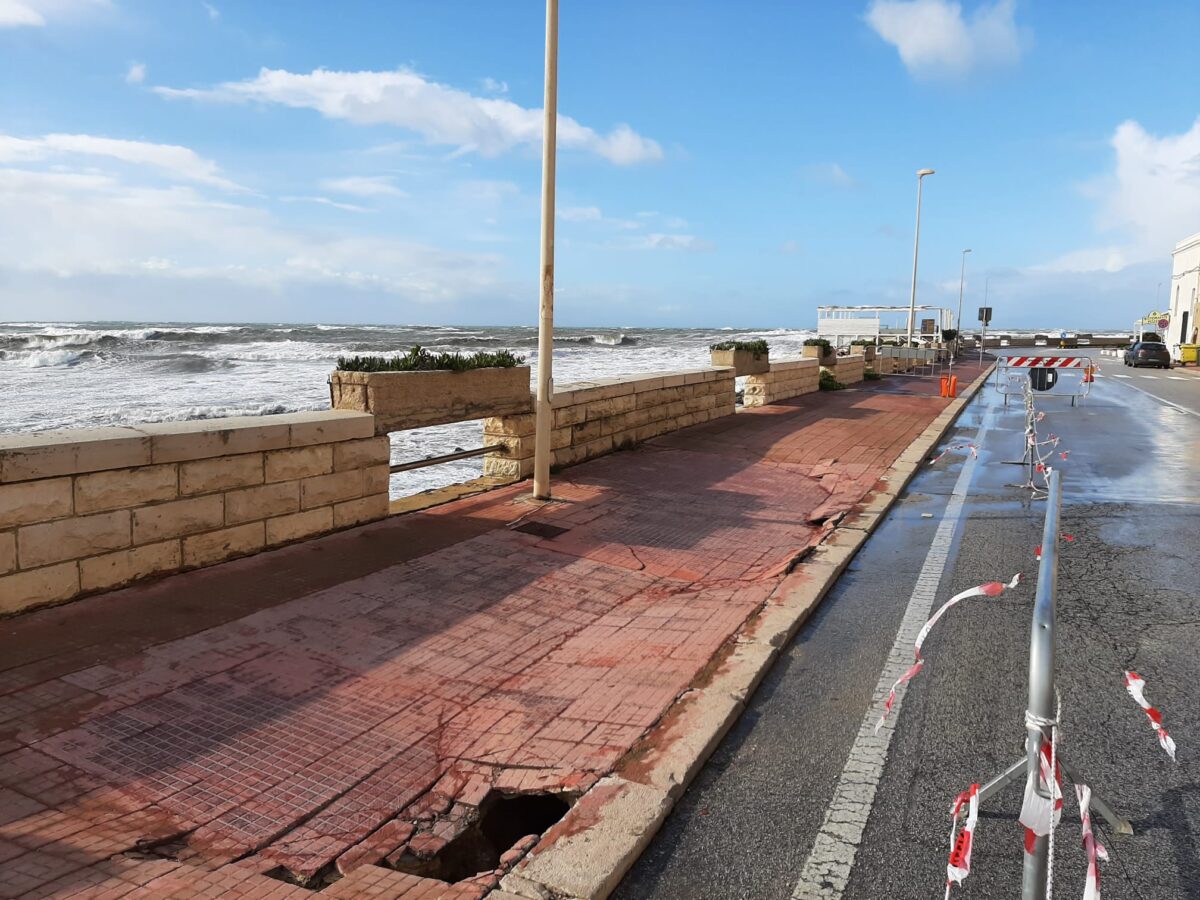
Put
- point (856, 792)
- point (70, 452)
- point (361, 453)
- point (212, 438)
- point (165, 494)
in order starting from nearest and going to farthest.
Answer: point (856, 792) → point (70, 452) → point (165, 494) → point (212, 438) → point (361, 453)

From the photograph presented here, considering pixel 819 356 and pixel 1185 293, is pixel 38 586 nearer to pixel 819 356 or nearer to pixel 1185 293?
pixel 819 356

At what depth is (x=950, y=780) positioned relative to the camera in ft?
11.4

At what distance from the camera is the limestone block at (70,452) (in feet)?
Answer: 15.6

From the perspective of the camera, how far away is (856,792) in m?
3.41

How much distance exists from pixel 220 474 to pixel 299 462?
72 cm

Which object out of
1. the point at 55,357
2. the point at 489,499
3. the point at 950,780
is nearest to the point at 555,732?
the point at 950,780

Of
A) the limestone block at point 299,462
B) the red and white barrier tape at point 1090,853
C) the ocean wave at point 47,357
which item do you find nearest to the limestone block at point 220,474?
the limestone block at point 299,462

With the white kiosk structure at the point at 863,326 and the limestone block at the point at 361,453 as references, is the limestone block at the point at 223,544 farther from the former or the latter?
the white kiosk structure at the point at 863,326

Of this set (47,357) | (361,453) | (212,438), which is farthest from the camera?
(47,357)

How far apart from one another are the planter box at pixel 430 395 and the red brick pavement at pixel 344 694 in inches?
39.5

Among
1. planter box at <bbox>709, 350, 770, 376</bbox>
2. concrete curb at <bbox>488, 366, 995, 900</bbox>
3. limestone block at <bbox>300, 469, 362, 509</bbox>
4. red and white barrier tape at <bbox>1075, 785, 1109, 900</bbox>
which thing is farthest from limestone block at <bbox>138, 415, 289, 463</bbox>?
planter box at <bbox>709, 350, 770, 376</bbox>

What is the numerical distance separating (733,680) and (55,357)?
175 feet

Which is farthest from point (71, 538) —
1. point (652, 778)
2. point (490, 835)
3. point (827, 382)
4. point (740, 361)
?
point (827, 382)

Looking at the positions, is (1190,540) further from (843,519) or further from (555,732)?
(555,732)
